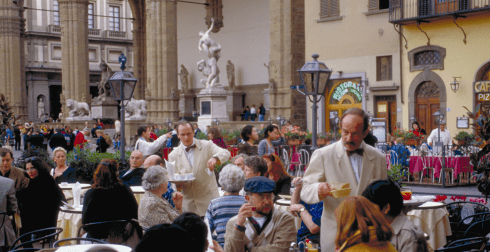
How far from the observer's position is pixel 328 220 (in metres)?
4.42

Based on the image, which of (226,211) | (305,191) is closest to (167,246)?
(305,191)

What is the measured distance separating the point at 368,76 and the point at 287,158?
7.83 m

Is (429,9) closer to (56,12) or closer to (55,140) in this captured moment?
(55,140)

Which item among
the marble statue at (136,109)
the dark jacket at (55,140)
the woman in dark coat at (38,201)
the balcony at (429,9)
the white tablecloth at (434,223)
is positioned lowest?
the white tablecloth at (434,223)

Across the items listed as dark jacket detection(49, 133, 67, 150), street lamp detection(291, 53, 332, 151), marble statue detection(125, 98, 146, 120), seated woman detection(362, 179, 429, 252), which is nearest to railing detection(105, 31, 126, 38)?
marble statue detection(125, 98, 146, 120)

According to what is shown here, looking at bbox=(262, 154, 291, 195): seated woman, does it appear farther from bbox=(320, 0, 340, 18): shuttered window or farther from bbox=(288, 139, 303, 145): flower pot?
bbox=(320, 0, 340, 18): shuttered window

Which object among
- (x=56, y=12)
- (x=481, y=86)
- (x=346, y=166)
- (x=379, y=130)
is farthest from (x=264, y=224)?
(x=56, y=12)

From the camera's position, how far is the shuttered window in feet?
78.9

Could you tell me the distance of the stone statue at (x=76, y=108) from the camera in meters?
34.0

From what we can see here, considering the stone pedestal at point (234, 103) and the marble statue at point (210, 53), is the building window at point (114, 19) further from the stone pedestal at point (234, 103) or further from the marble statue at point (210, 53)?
the marble statue at point (210, 53)

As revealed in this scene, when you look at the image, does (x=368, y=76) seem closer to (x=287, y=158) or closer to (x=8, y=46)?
(x=287, y=158)

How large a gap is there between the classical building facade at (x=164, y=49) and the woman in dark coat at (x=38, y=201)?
18.6 meters

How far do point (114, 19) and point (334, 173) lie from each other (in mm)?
51285

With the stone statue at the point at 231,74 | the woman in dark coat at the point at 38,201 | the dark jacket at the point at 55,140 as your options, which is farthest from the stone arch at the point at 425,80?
the woman in dark coat at the point at 38,201
